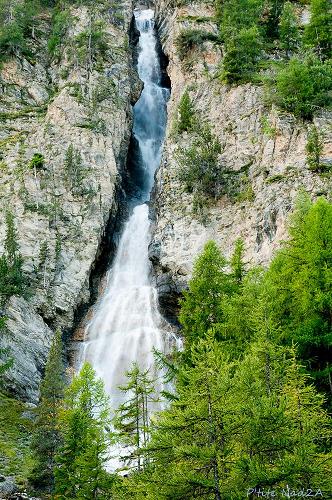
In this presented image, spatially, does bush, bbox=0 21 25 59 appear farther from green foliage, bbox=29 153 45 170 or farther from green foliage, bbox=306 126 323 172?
green foliage, bbox=306 126 323 172

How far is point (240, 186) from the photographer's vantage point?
46719 mm

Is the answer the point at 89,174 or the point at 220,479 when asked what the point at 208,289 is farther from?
the point at 89,174

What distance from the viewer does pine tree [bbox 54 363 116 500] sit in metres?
19.5

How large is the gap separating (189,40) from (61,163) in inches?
977

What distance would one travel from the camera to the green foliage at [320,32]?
55875 millimetres

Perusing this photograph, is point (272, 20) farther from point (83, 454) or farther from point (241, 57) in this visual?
point (83, 454)

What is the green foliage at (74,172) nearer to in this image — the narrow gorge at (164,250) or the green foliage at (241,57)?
the narrow gorge at (164,250)

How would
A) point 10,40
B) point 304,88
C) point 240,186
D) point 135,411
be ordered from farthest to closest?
Result: point 10,40 → point 240,186 → point 304,88 → point 135,411

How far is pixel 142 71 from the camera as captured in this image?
74938 millimetres

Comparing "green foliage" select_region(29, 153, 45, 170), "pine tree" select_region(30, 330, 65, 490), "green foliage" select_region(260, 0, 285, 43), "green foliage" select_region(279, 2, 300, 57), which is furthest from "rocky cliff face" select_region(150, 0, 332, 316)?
"pine tree" select_region(30, 330, 65, 490)

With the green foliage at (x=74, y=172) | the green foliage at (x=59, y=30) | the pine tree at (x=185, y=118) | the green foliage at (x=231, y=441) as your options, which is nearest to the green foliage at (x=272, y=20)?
the pine tree at (x=185, y=118)

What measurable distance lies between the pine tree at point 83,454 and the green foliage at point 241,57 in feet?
133

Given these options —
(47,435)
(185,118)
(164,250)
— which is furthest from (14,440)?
(185,118)

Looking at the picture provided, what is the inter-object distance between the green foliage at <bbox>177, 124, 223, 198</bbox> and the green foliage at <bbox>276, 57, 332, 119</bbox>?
750cm
